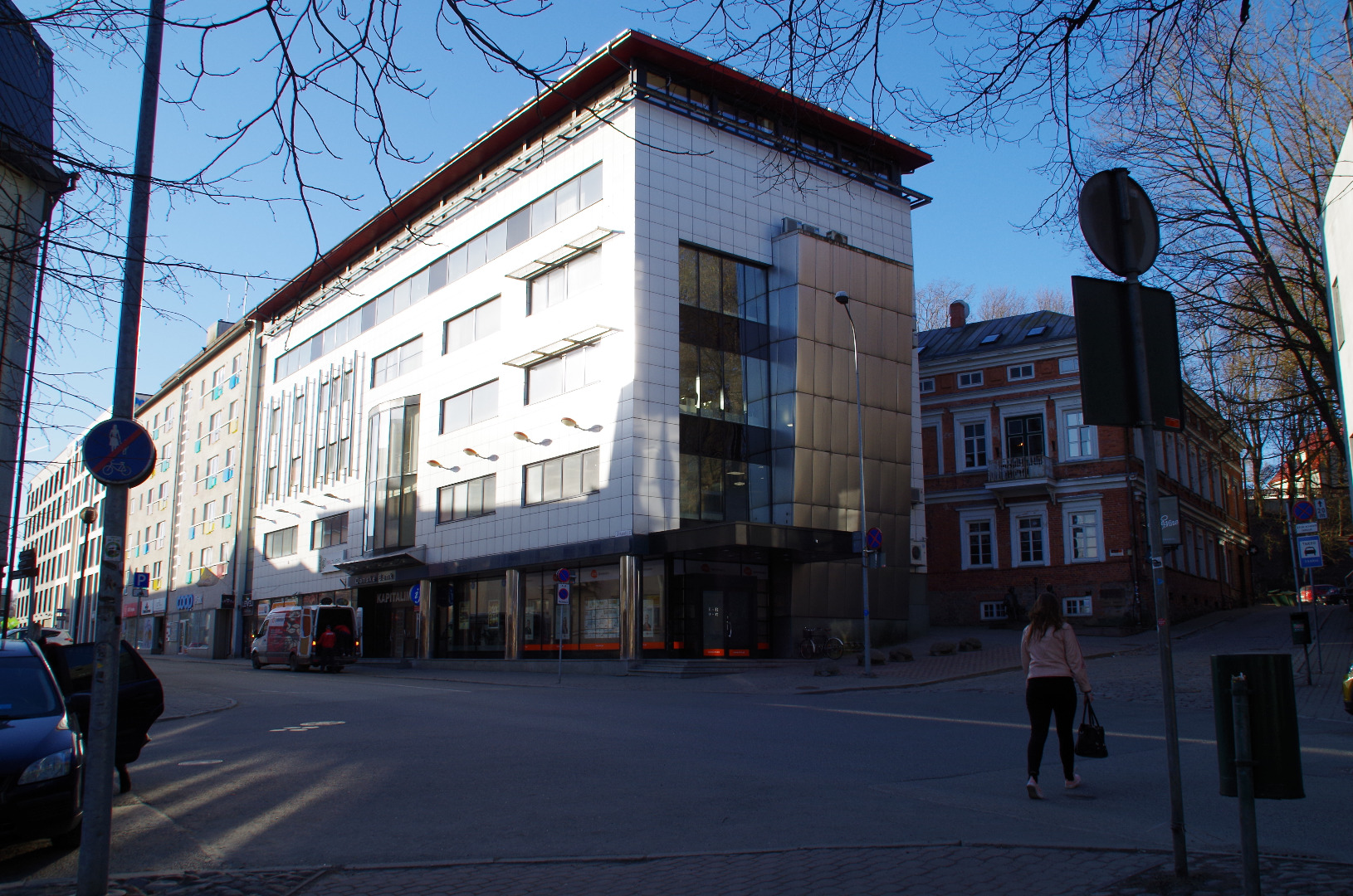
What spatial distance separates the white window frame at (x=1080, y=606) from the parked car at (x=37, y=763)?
117 ft

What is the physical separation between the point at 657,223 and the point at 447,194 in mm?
12684

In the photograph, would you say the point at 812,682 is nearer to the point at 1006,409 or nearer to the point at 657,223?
the point at 657,223

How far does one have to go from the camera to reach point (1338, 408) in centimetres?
2092

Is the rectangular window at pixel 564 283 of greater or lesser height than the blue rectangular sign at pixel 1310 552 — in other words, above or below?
above

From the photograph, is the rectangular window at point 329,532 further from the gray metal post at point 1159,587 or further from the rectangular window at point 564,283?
the gray metal post at point 1159,587

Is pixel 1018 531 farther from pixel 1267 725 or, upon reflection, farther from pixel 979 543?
pixel 1267 725

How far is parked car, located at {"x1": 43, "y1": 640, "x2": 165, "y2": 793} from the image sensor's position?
8.91m

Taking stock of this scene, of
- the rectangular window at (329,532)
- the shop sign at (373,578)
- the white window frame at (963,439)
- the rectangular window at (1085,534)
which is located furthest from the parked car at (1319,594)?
the rectangular window at (329,532)

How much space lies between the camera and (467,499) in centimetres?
3691

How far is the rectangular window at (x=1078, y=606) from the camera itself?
37.7 meters

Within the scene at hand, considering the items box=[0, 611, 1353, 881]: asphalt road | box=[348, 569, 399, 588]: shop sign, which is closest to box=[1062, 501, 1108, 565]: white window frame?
box=[0, 611, 1353, 881]: asphalt road

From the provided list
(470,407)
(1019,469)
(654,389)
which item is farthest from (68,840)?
(1019,469)

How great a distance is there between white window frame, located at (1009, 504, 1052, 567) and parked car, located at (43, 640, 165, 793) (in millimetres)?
35232

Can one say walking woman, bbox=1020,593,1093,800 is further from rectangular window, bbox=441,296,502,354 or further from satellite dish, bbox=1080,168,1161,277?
rectangular window, bbox=441,296,502,354
